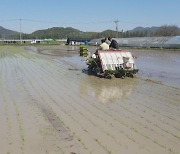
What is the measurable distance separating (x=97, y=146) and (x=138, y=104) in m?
3.52

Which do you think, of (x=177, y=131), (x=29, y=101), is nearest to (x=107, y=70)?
(x=29, y=101)

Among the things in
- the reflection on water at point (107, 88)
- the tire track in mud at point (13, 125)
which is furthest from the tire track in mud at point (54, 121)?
the reflection on water at point (107, 88)

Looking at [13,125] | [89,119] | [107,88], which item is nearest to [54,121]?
[89,119]

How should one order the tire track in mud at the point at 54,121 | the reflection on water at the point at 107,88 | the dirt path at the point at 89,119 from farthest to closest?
the reflection on water at the point at 107,88, the tire track in mud at the point at 54,121, the dirt path at the point at 89,119

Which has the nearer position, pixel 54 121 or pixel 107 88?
pixel 54 121

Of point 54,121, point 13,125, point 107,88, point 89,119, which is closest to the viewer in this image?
point 13,125

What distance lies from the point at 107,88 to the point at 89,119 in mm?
4506

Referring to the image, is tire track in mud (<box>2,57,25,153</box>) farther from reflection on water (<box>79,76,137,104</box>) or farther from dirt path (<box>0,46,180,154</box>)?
reflection on water (<box>79,76,137,104</box>)

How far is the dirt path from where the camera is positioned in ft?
17.6

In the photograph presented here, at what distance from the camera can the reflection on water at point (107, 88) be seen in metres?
9.79

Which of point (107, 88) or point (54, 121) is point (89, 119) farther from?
point (107, 88)

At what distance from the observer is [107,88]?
454 inches

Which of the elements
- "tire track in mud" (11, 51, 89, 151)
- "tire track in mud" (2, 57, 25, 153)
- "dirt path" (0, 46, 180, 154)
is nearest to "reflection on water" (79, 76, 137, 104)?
"dirt path" (0, 46, 180, 154)

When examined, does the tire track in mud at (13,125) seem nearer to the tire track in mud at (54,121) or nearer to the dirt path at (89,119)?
the dirt path at (89,119)
